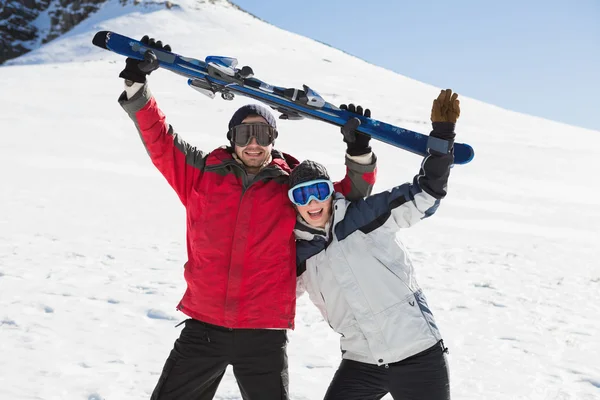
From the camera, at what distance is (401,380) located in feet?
9.75

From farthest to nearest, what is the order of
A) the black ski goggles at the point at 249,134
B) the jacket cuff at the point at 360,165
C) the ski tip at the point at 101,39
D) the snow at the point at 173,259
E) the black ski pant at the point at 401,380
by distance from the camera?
1. the snow at the point at 173,259
2. the ski tip at the point at 101,39
3. the jacket cuff at the point at 360,165
4. the black ski goggles at the point at 249,134
5. the black ski pant at the point at 401,380

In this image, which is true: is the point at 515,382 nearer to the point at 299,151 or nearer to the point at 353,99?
the point at 299,151

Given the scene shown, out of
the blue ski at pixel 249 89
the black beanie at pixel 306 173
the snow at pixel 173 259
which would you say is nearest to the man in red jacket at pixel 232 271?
the black beanie at pixel 306 173

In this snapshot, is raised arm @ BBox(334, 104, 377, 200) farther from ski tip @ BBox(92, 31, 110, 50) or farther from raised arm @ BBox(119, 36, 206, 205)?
ski tip @ BBox(92, 31, 110, 50)

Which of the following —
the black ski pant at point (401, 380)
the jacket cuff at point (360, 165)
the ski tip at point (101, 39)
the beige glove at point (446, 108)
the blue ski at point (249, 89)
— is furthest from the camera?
the ski tip at point (101, 39)

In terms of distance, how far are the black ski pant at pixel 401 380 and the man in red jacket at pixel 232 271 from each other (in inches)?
15.3

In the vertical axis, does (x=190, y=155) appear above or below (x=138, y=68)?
below

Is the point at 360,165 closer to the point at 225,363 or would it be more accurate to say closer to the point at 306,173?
the point at 306,173

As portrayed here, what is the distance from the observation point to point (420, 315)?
119 inches

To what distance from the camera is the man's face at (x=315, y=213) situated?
3.06 metres

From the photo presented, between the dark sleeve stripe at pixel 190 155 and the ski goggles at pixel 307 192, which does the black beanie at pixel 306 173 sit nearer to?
the ski goggles at pixel 307 192

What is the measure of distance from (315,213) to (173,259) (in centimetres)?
540

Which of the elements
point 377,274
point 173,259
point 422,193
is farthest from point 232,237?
point 173,259

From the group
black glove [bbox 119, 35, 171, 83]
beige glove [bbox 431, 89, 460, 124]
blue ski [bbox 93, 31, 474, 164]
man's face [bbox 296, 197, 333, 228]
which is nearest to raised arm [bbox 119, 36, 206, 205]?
black glove [bbox 119, 35, 171, 83]
